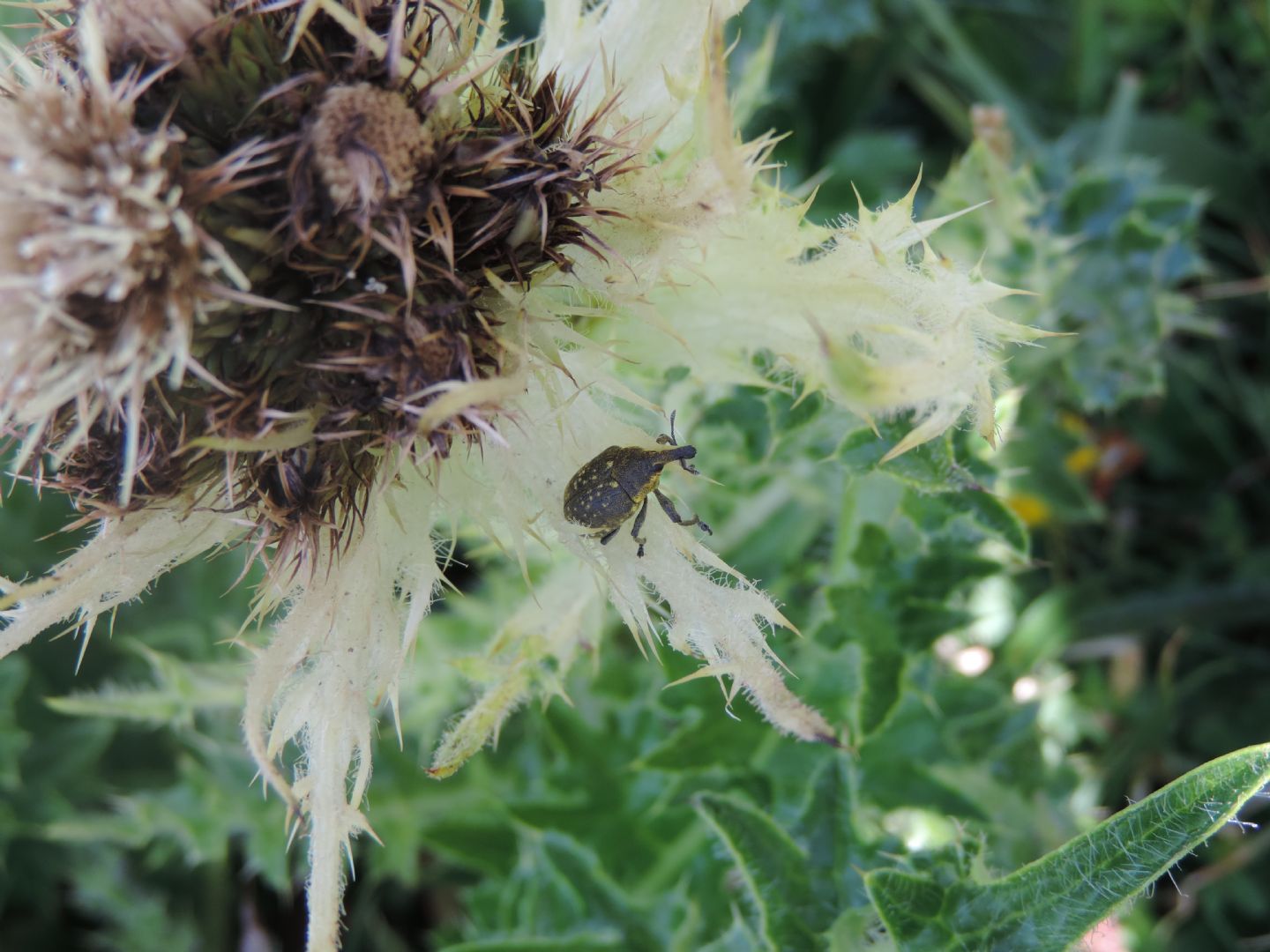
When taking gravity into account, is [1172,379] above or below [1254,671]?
above

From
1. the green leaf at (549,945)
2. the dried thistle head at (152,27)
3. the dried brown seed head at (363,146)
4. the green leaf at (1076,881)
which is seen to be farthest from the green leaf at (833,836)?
the dried thistle head at (152,27)

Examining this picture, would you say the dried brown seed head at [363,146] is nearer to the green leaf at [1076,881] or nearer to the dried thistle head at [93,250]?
the dried thistle head at [93,250]

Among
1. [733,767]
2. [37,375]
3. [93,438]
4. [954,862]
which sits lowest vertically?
[733,767]

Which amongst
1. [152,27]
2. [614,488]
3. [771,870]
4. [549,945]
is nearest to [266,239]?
[152,27]

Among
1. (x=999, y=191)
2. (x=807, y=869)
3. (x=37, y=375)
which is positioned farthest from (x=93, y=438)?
(x=999, y=191)

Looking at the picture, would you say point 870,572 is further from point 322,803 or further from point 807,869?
point 322,803

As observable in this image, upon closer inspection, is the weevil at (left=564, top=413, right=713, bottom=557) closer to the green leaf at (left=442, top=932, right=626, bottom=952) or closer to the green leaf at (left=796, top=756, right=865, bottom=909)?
the green leaf at (left=796, top=756, right=865, bottom=909)

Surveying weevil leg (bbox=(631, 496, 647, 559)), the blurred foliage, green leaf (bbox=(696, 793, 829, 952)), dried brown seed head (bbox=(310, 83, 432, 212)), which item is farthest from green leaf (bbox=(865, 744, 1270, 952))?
dried brown seed head (bbox=(310, 83, 432, 212))
